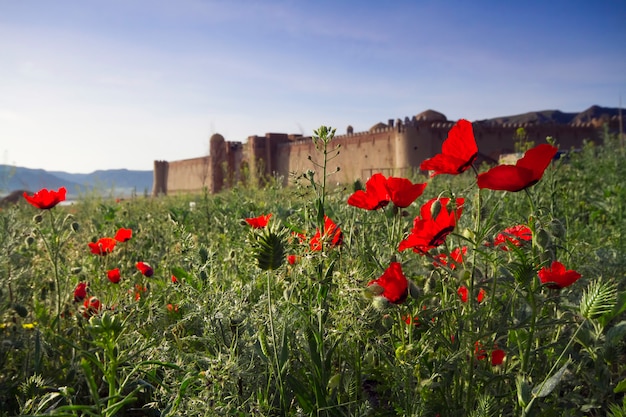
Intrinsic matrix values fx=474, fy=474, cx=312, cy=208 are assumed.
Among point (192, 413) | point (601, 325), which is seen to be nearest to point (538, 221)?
point (601, 325)

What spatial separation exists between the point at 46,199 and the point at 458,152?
1.60 m

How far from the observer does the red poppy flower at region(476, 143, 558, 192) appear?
0.94 meters

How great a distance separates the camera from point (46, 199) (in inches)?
73.8

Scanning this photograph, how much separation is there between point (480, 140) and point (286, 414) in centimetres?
2706

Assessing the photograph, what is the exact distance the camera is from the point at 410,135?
80.0 feet

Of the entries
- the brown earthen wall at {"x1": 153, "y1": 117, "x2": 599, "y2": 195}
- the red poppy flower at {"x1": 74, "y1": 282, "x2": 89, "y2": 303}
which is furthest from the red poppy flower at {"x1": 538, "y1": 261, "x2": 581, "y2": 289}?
the brown earthen wall at {"x1": 153, "y1": 117, "x2": 599, "y2": 195}

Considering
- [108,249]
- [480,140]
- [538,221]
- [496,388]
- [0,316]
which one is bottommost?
[496,388]

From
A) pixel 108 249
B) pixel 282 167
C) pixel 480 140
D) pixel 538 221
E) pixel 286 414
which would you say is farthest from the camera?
pixel 282 167

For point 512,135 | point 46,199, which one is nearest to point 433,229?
point 46,199

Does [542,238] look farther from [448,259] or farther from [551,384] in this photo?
[551,384]

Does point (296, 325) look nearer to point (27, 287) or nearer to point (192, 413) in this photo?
point (192, 413)

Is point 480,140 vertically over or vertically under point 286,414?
over

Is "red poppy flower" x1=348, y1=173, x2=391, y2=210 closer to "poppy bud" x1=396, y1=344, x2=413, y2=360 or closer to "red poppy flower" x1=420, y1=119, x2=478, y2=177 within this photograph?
"red poppy flower" x1=420, y1=119, x2=478, y2=177

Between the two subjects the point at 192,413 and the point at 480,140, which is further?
the point at 480,140
